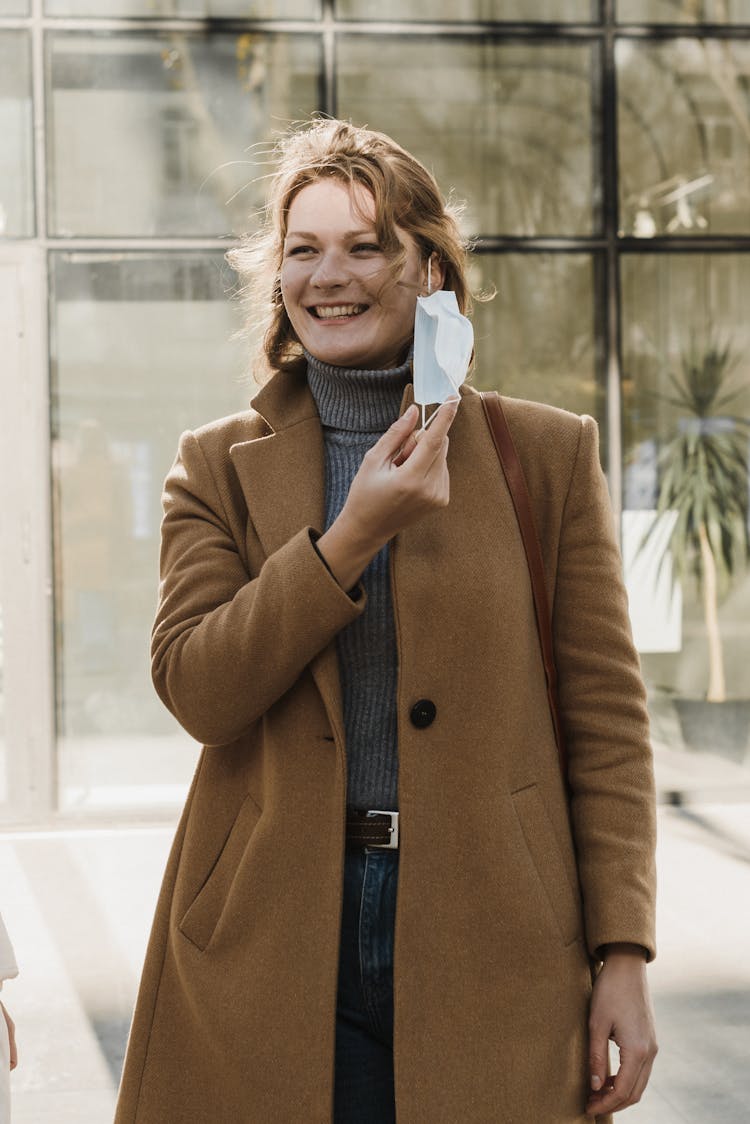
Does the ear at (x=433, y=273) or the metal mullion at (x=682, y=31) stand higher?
the metal mullion at (x=682, y=31)

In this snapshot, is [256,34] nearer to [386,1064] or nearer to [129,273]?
[129,273]

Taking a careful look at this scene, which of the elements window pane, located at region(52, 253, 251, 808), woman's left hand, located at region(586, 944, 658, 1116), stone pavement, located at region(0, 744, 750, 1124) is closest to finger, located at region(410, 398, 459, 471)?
woman's left hand, located at region(586, 944, 658, 1116)

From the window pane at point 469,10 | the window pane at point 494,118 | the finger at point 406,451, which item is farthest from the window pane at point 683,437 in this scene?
the finger at point 406,451

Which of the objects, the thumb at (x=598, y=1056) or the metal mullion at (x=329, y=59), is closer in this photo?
the thumb at (x=598, y=1056)

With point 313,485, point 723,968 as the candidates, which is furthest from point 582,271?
point 313,485

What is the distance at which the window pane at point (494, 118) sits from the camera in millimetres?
7500

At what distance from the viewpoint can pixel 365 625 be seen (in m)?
1.82

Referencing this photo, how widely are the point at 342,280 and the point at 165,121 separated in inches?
239

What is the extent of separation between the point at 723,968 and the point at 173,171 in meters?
5.06

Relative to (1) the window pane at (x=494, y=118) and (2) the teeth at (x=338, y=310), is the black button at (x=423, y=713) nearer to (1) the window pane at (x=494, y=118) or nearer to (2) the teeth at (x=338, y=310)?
(2) the teeth at (x=338, y=310)

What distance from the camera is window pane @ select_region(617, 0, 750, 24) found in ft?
24.9

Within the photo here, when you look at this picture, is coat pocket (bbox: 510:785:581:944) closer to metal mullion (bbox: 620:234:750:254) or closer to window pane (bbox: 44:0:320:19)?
metal mullion (bbox: 620:234:750:254)

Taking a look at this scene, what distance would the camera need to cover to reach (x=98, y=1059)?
4062mm

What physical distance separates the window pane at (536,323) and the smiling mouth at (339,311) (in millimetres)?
5796
